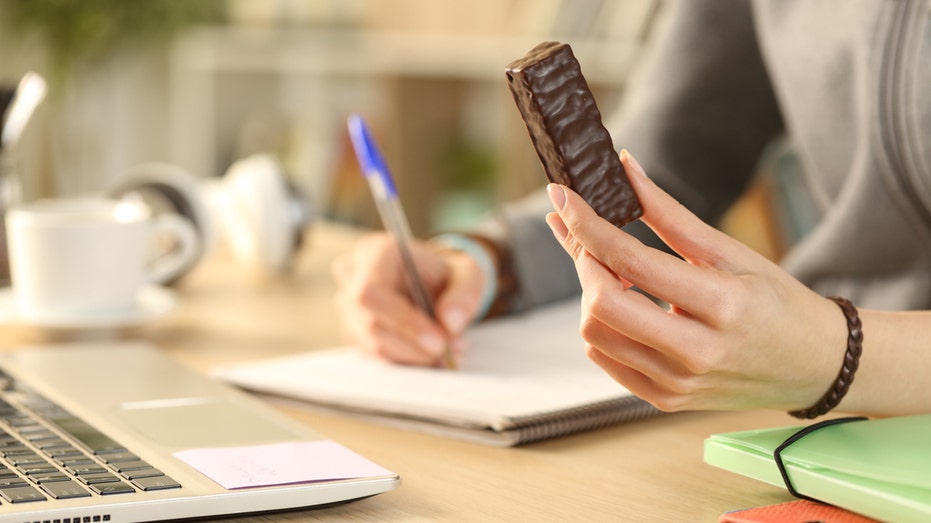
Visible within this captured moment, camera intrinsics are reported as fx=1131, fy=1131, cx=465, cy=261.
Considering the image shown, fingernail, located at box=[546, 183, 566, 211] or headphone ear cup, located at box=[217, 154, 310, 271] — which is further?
headphone ear cup, located at box=[217, 154, 310, 271]

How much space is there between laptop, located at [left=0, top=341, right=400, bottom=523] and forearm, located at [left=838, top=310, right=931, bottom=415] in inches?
10.1

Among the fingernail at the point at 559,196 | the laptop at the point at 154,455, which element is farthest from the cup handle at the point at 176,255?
the fingernail at the point at 559,196

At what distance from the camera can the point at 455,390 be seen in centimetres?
76

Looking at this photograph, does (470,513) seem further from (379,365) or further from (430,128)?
(430,128)

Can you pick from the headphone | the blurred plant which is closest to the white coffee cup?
the headphone

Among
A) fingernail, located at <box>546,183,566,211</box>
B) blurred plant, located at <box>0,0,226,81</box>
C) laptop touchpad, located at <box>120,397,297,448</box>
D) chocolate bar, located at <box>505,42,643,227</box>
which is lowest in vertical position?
laptop touchpad, located at <box>120,397,297,448</box>

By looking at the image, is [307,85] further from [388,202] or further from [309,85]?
[388,202]

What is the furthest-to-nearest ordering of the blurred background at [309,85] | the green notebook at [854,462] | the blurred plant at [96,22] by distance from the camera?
the blurred plant at [96,22], the blurred background at [309,85], the green notebook at [854,462]

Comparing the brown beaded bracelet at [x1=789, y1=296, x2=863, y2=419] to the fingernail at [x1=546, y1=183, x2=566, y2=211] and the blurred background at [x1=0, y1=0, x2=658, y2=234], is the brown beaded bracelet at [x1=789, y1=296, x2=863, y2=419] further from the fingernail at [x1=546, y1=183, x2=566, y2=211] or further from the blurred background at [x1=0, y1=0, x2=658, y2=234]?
the blurred background at [x1=0, y1=0, x2=658, y2=234]

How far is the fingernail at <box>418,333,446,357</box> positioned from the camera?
846mm

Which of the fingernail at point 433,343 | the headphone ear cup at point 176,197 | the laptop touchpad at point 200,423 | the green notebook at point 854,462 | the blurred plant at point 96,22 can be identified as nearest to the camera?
the green notebook at point 854,462

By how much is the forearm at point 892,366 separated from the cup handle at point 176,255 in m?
0.79

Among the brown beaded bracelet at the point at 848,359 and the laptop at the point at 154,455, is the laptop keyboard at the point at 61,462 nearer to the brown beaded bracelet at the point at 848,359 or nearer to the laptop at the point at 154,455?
the laptop at the point at 154,455

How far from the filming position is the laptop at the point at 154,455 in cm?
51
